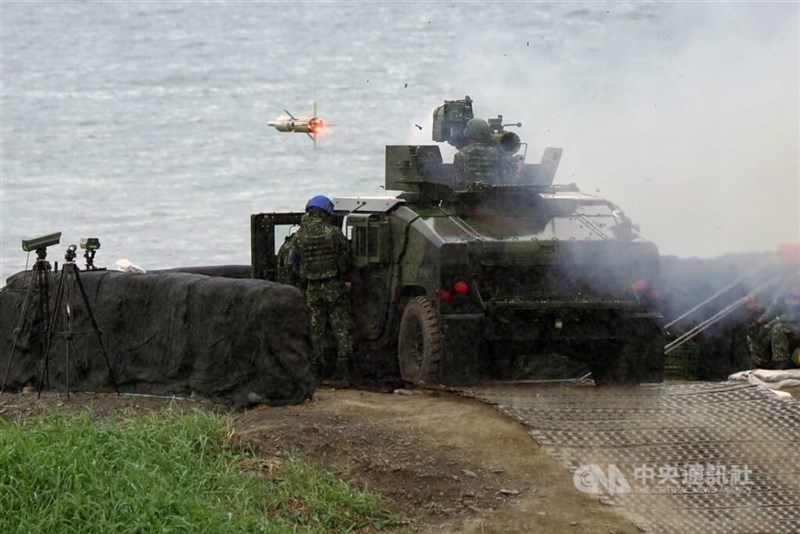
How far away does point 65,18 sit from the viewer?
197 ft

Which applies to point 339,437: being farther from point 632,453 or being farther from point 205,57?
point 205,57

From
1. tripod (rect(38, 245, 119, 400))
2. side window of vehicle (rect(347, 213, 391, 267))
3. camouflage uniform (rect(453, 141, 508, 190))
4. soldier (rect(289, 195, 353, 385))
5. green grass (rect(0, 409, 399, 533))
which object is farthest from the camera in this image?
camouflage uniform (rect(453, 141, 508, 190))

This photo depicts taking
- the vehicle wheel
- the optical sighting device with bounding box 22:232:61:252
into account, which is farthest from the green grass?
the vehicle wheel

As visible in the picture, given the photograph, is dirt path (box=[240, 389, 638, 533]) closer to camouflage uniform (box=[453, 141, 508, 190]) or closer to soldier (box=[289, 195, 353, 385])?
soldier (box=[289, 195, 353, 385])

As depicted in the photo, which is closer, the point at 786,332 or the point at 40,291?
the point at 40,291

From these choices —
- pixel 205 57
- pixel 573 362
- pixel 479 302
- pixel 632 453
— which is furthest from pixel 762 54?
pixel 205 57

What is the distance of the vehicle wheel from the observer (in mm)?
14867

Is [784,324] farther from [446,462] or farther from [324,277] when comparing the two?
[446,462]

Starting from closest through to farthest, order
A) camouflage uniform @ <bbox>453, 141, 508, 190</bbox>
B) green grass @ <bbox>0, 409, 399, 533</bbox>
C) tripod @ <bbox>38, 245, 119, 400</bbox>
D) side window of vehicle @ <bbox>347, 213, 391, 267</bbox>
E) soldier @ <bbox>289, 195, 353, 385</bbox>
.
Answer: green grass @ <bbox>0, 409, 399, 533</bbox>, tripod @ <bbox>38, 245, 119, 400</bbox>, side window of vehicle @ <bbox>347, 213, 391, 267</bbox>, soldier @ <bbox>289, 195, 353, 385</bbox>, camouflage uniform @ <bbox>453, 141, 508, 190</bbox>

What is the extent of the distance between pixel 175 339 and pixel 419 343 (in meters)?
2.17

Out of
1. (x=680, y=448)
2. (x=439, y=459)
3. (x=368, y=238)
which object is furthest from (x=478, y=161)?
(x=439, y=459)

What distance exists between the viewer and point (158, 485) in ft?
35.7

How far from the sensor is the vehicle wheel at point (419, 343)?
48.8ft

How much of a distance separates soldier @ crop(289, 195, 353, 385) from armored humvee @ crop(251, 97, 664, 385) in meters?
0.27
